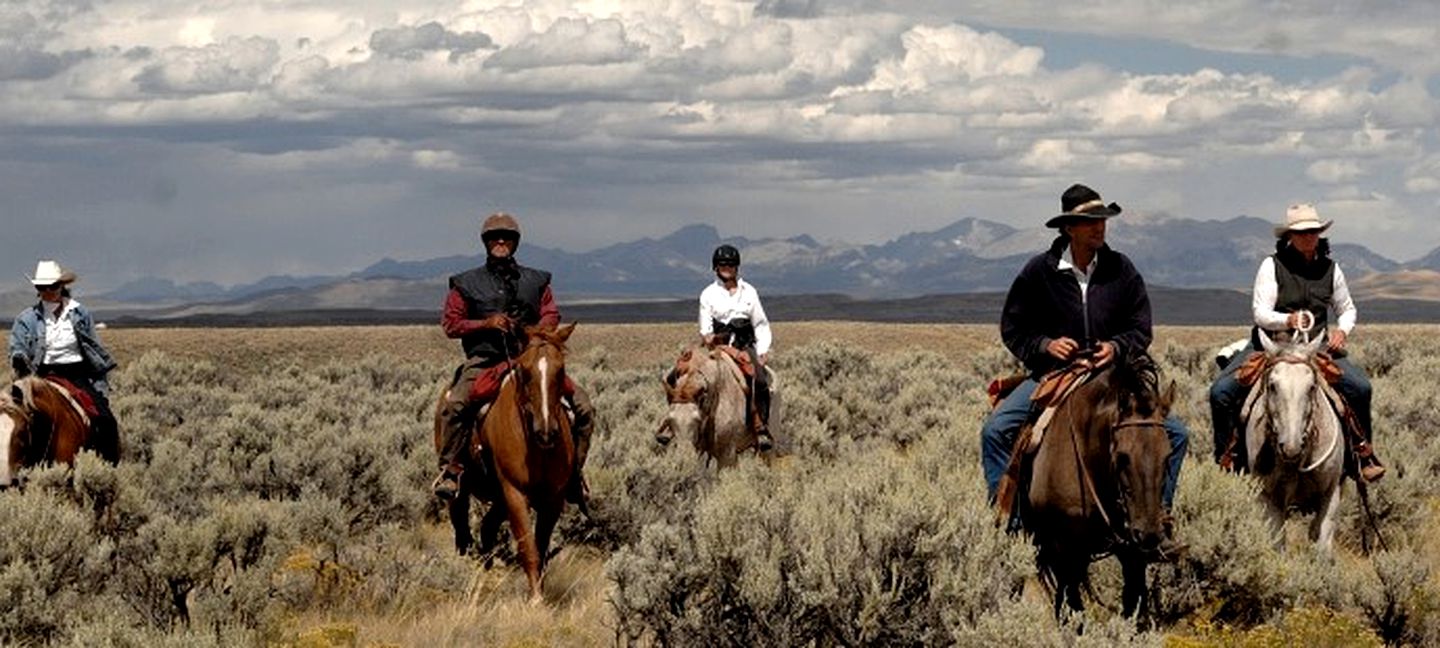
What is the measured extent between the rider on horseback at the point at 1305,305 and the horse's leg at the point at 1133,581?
2978mm

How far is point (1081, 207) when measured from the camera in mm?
8547

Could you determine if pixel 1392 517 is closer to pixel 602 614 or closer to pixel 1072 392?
pixel 1072 392

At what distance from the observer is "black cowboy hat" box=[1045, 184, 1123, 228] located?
8.45 meters

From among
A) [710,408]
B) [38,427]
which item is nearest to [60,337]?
[38,427]

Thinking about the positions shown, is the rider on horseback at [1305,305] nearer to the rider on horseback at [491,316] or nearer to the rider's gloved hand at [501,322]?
the rider on horseback at [491,316]

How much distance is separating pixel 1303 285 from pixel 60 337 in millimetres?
9734

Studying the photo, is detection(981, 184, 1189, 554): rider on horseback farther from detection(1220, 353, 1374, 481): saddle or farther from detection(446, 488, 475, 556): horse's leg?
detection(446, 488, 475, 556): horse's leg

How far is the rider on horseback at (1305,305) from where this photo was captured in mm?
10812

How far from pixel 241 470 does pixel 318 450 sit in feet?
3.66

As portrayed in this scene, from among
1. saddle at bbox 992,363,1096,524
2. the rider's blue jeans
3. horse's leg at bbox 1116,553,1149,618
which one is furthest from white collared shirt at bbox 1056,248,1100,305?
horse's leg at bbox 1116,553,1149,618

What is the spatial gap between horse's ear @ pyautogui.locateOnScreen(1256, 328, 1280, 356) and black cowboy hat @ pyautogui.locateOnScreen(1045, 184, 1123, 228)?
2869 mm

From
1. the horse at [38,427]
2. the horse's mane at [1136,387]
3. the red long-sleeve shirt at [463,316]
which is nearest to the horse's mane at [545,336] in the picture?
the red long-sleeve shirt at [463,316]

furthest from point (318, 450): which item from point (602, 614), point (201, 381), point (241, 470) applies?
point (201, 381)

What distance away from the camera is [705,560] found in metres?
7.38
